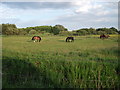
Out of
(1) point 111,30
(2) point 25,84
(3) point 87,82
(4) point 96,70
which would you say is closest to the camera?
(2) point 25,84

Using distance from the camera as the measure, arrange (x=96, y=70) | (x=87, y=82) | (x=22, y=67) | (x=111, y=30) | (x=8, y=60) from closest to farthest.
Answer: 1. (x=87, y=82)
2. (x=96, y=70)
3. (x=22, y=67)
4. (x=8, y=60)
5. (x=111, y=30)

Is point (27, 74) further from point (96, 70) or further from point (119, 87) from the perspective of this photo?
point (119, 87)

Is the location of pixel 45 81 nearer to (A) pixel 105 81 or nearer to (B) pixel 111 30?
(A) pixel 105 81

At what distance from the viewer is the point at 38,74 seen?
223 inches

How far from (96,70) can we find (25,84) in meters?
2.55

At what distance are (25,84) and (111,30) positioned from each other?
55.7m

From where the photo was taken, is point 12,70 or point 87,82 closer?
point 87,82

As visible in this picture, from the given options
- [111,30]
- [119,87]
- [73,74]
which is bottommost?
[119,87]

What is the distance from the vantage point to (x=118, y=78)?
5.37 metres

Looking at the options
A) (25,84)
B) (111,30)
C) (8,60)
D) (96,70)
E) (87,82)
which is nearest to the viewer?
(25,84)

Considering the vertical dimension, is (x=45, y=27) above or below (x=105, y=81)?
above

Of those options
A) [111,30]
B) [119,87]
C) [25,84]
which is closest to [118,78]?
[119,87]

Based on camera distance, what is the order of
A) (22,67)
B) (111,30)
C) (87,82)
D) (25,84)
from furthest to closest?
1. (111,30)
2. (22,67)
3. (87,82)
4. (25,84)

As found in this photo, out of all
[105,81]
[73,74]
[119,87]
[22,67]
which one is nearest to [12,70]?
[22,67]
